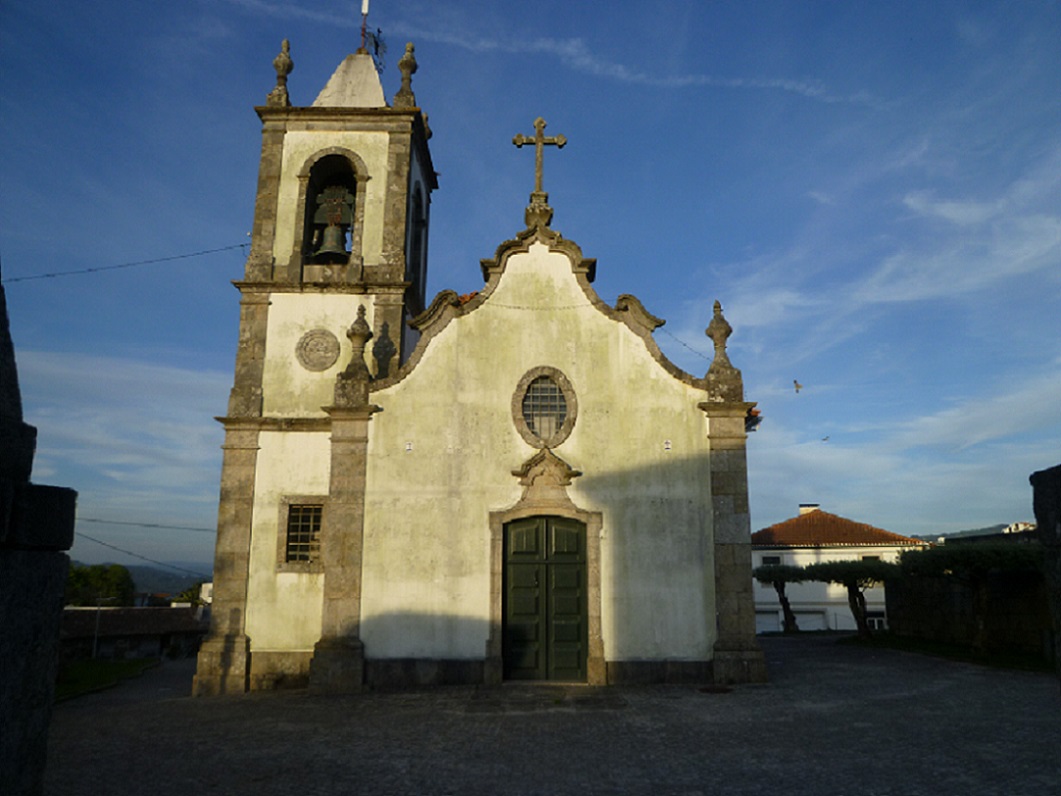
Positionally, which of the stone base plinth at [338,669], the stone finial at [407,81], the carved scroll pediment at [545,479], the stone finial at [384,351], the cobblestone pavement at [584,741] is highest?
the stone finial at [407,81]

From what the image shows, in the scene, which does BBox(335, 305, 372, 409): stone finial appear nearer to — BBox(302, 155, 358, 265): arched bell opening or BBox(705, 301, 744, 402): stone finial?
BBox(302, 155, 358, 265): arched bell opening

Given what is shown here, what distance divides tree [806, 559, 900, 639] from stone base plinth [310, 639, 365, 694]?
1450 centimetres

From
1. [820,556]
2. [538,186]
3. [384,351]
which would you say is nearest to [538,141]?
[538,186]

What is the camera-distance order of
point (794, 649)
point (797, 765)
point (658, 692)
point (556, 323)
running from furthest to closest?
point (794, 649) → point (556, 323) → point (658, 692) → point (797, 765)

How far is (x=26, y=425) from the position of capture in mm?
2639

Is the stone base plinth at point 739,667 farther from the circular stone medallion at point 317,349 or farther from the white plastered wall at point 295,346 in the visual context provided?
the circular stone medallion at point 317,349

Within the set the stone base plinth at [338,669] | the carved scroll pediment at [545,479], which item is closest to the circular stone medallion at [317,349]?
the carved scroll pediment at [545,479]

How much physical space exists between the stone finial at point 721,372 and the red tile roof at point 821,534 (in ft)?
89.9

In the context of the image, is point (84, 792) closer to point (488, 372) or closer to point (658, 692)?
point (658, 692)

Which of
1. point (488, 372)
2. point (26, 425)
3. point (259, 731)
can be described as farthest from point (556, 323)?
point (26, 425)

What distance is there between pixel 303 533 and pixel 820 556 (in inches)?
1220

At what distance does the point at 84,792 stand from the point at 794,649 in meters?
17.5

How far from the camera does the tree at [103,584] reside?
160ft

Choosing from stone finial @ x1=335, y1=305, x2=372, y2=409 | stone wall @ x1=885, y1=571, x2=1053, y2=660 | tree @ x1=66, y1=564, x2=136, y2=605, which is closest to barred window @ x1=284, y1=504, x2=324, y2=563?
stone finial @ x1=335, y1=305, x2=372, y2=409
